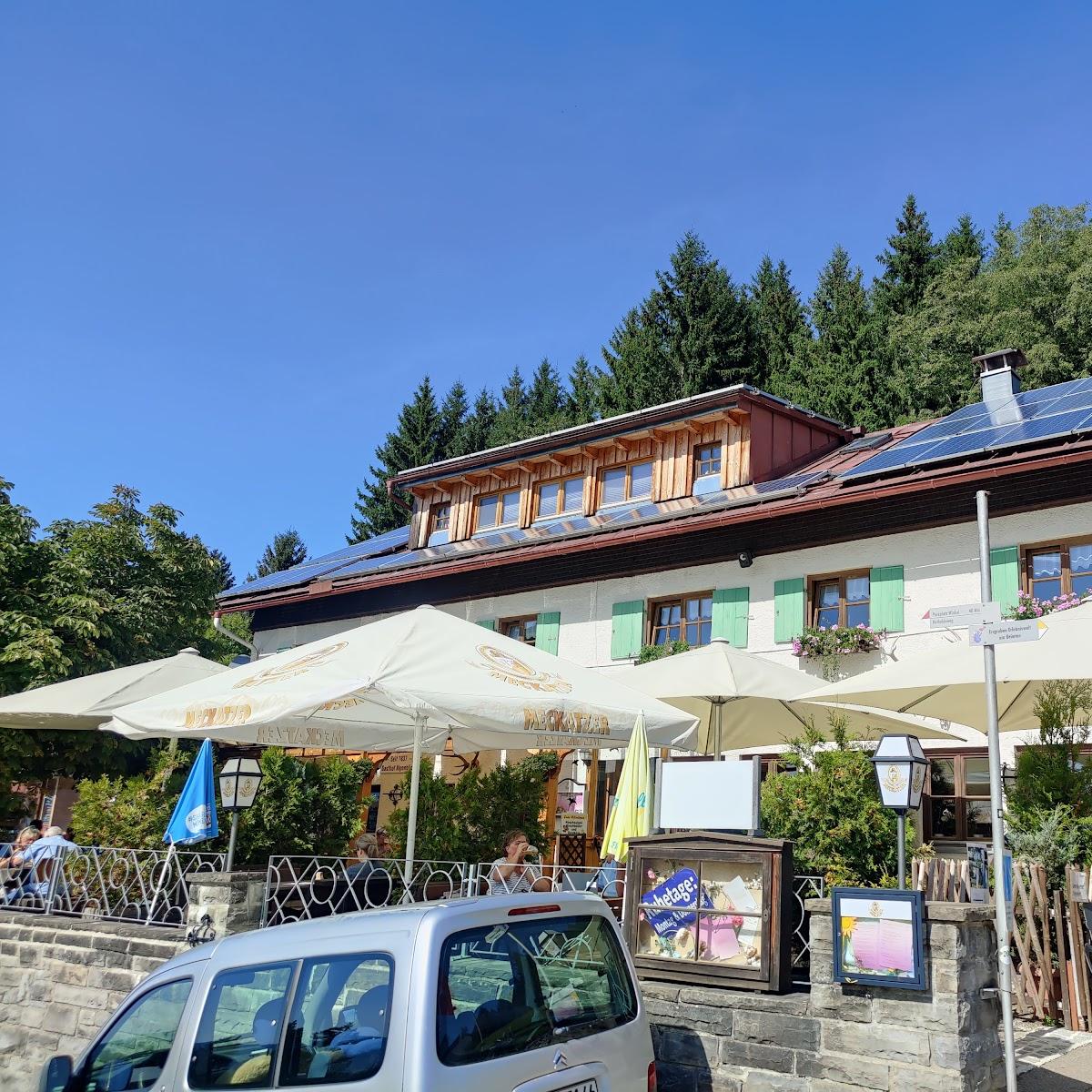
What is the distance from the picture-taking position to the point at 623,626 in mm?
17547

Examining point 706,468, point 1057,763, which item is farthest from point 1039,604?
point 706,468

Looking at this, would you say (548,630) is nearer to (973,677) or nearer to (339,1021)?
(973,677)

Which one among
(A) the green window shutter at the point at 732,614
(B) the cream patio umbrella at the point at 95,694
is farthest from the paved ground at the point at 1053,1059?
(B) the cream patio umbrella at the point at 95,694

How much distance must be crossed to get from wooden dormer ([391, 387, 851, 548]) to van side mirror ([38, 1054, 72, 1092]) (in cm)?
1477

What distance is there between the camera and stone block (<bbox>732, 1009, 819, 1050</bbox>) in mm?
5930

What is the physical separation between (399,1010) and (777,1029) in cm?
291

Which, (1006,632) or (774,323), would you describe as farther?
(774,323)

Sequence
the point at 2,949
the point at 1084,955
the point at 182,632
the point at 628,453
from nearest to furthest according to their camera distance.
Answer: the point at 1084,955
the point at 2,949
the point at 628,453
the point at 182,632

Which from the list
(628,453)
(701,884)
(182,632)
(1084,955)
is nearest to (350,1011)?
(701,884)

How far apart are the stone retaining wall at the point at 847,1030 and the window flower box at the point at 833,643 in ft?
28.8

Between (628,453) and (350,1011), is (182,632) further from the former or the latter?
(350,1011)

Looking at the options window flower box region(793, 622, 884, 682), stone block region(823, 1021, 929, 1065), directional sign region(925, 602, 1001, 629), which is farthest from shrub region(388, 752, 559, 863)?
directional sign region(925, 602, 1001, 629)

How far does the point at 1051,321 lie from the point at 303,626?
21718 mm

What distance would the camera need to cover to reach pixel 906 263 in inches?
1491
